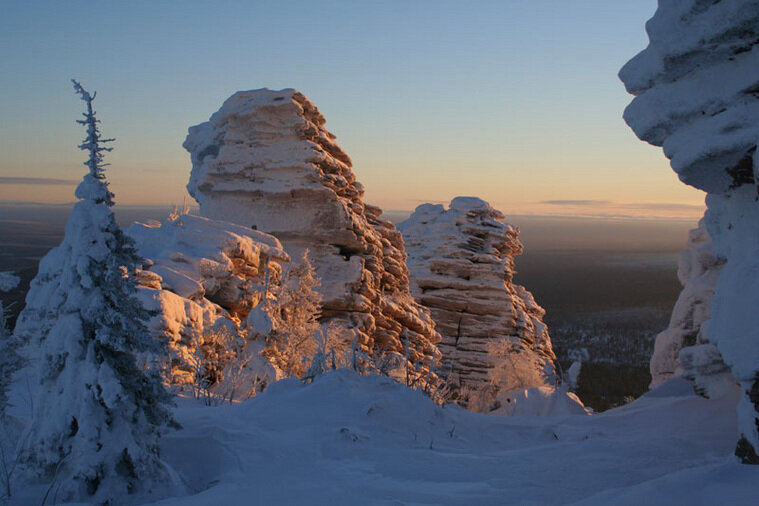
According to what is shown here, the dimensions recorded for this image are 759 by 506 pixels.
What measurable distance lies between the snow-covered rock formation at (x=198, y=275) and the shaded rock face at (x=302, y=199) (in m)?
3.29

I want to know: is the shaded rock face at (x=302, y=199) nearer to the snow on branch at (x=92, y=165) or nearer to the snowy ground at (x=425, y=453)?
the snowy ground at (x=425, y=453)

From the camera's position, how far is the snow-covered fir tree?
455 centimetres

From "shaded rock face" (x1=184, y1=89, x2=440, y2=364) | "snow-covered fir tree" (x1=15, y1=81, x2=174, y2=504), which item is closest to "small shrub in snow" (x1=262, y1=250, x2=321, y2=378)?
"shaded rock face" (x1=184, y1=89, x2=440, y2=364)

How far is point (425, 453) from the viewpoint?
5809mm

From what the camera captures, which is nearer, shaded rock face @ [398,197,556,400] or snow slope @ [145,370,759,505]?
snow slope @ [145,370,759,505]

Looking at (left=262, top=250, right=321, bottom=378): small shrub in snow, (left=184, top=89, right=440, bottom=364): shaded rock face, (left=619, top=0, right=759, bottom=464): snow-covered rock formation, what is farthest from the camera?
(left=184, top=89, right=440, bottom=364): shaded rock face

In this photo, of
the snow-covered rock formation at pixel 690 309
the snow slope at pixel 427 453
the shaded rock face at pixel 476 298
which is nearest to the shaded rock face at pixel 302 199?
the shaded rock face at pixel 476 298

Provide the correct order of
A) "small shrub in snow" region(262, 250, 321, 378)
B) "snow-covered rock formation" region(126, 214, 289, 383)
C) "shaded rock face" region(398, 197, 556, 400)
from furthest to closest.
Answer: "shaded rock face" region(398, 197, 556, 400)
"small shrub in snow" region(262, 250, 321, 378)
"snow-covered rock formation" region(126, 214, 289, 383)

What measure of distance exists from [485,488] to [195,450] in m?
2.75

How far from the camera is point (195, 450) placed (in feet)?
17.7

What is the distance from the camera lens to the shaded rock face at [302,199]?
71.7ft

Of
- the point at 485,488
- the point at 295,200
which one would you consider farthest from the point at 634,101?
the point at 295,200

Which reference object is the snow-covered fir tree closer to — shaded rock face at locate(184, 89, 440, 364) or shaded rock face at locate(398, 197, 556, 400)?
shaded rock face at locate(184, 89, 440, 364)

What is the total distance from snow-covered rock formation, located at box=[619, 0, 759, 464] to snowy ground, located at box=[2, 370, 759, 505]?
1105 millimetres
